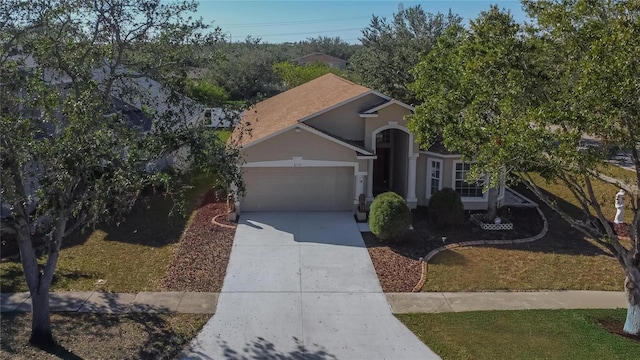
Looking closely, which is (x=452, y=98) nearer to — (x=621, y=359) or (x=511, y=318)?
(x=511, y=318)

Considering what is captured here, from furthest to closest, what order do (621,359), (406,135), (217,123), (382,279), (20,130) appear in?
(406,135) → (382,279) → (217,123) → (621,359) → (20,130)

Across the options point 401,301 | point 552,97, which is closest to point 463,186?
point 401,301

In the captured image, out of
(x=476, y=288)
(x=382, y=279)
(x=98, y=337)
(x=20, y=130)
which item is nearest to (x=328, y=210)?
(x=382, y=279)

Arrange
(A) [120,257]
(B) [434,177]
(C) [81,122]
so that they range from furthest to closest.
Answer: (B) [434,177] → (A) [120,257] → (C) [81,122]

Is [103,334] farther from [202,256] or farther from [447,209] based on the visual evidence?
[447,209]

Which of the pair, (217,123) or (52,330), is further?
(217,123)

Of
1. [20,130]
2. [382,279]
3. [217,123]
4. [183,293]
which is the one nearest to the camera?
[20,130]

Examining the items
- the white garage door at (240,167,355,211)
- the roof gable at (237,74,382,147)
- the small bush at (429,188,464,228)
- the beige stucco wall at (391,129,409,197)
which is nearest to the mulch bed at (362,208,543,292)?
the small bush at (429,188,464,228)
